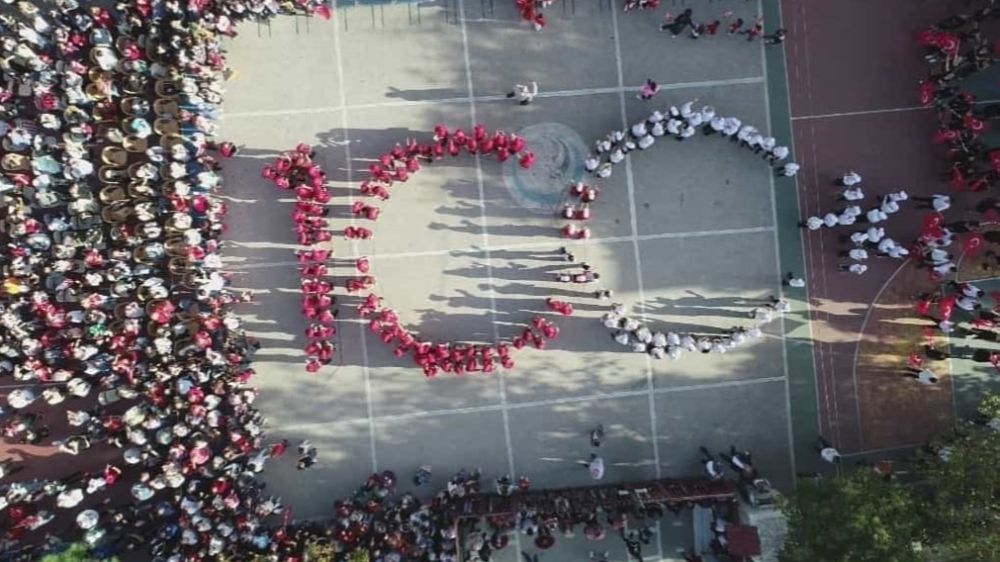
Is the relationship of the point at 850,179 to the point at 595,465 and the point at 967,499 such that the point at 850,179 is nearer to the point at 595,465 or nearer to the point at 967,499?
the point at 967,499

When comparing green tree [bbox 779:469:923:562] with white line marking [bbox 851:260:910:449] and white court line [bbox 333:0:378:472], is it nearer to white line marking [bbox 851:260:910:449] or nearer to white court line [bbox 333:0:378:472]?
white line marking [bbox 851:260:910:449]

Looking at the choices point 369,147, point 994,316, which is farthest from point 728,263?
point 369,147

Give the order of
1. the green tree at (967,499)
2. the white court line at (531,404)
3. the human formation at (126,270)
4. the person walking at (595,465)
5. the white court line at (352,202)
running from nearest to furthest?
the green tree at (967,499)
the human formation at (126,270)
the person walking at (595,465)
the white court line at (352,202)
the white court line at (531,404)

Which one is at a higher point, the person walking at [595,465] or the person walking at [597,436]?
the person walking at [597,436]

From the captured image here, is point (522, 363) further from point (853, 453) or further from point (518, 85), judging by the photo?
point (853, 453)

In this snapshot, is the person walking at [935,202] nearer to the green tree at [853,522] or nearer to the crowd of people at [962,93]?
the crowd of people at [962,93]

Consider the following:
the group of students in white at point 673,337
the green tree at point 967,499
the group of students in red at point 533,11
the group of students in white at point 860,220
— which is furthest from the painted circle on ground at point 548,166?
the green tree at point 967,499
